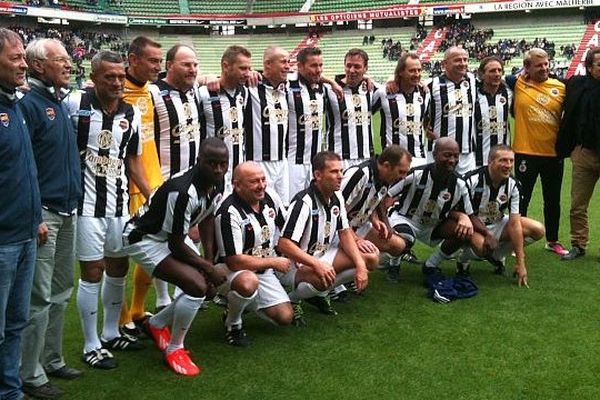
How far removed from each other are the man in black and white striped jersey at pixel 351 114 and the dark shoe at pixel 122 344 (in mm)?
2656

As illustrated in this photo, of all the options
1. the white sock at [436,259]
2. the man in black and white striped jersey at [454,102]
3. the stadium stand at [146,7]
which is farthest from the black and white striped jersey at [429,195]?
the stadium stand at [146,7]

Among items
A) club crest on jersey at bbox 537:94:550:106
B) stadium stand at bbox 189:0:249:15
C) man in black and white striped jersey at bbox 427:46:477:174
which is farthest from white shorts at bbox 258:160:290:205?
stadium stand at bbox 189:0:249:15

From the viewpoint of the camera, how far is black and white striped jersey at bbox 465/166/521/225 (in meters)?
5.60

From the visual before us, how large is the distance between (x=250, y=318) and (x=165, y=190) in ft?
5.03

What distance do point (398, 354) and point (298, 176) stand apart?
237 cm

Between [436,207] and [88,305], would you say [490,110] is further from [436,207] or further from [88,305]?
[88,305]

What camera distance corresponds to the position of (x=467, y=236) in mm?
5402

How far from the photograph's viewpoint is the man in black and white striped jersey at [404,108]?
5986 mm

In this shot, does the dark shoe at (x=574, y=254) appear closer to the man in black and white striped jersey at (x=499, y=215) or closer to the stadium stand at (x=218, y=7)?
the man in black and white striped jersey at (x=499, y=215)

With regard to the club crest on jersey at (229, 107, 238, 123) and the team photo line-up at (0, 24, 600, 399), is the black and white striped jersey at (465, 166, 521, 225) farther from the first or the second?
the club crest on jersey at (229, 107, 238, 123)

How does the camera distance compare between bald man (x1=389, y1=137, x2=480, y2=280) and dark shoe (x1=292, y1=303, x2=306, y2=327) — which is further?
bald man (x1=389, y1=137, x2=480, y2=280)

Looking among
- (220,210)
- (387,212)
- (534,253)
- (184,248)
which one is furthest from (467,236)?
(184,248)

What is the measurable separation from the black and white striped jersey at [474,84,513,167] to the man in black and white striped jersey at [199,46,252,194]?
2446mm

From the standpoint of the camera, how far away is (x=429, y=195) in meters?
5.58
